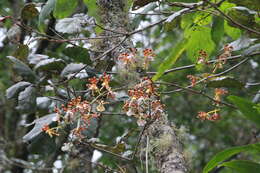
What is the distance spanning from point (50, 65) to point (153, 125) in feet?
1.33

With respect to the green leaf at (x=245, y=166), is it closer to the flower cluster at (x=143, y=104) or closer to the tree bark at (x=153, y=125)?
the tree bark at (x=153, y=125)

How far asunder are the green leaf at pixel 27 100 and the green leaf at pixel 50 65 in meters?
0.07

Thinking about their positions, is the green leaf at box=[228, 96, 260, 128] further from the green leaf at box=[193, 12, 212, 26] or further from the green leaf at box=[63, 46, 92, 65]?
the green leaf at box=[63, 46, 92, 65]

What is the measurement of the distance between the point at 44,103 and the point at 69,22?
295 millimetres

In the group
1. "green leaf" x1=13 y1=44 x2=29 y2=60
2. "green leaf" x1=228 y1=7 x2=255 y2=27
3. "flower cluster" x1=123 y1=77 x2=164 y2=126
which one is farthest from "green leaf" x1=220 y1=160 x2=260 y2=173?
"green leaf" x1=13 y1=44 x2=29 y2=60

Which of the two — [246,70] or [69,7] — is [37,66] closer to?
[69,7]

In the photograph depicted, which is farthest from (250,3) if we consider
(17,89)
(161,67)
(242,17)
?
(17,89)

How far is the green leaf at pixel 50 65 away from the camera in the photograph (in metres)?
1.29

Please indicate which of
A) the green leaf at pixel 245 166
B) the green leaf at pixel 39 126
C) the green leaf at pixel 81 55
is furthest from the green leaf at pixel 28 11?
the green leaf at pixel 245 166

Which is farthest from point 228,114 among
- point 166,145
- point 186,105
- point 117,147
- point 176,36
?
point 166,145

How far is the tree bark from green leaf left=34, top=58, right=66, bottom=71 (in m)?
0.11

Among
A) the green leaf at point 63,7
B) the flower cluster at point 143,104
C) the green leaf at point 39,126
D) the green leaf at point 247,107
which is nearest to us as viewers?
the flower cluster at point 143,104

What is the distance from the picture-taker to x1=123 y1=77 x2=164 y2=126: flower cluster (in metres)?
0.96

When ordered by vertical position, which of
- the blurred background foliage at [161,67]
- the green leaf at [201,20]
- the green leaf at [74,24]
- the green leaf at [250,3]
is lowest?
the blurred background foliage at [161,67]
